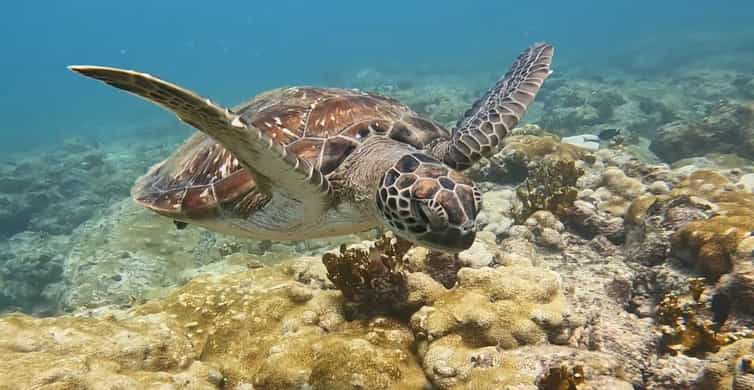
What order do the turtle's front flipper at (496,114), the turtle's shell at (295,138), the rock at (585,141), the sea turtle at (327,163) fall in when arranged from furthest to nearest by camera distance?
1. the rock at (585,141)
2. the turtle's front flipper at (496,114)
3. the turtle's shell at (295,138)
4. the sea turtle at (327,163)

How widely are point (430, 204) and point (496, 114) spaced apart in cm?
185

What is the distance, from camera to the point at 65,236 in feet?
39.7

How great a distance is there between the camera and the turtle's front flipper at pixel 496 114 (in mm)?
3464

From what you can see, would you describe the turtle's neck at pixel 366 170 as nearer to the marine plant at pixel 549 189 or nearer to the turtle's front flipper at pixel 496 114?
the turtle's front flipper at pixel 496 114

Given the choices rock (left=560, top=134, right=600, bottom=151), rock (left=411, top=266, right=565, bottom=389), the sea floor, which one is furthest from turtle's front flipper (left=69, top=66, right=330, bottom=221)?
rock (left=560, top=134, right=600, bottom=151)

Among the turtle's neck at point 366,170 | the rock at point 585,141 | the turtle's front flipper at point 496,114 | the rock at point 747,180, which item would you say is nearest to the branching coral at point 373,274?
the turtle's neck at point 366,170

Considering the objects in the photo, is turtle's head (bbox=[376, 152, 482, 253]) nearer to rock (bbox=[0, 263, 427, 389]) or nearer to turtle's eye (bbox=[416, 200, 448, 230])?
turtle's eye (bbox=[416, 200, 448, 230])

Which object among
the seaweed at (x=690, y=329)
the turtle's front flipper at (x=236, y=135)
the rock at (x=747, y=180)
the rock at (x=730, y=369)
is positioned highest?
the rock at (x=747, y=180)

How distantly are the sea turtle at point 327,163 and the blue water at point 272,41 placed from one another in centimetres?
3054

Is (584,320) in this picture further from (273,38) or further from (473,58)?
(273,38)

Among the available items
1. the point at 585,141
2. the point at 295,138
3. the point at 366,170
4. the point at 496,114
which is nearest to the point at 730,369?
the point at 366,170

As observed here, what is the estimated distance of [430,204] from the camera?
90.0 inches

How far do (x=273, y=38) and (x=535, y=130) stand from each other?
111 meters

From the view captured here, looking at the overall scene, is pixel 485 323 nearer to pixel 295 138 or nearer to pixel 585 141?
pixel 295 138
